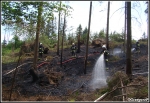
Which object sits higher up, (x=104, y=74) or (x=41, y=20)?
(x=41, y=20)

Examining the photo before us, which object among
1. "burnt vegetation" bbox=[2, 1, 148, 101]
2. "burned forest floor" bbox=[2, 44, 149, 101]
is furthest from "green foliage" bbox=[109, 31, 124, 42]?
"burned forest floor" bbox=[2, 44, 149, 101]

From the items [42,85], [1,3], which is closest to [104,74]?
[42,85]

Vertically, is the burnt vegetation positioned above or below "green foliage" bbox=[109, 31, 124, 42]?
below

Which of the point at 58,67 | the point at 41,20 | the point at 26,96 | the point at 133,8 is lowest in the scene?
the point at 26,96

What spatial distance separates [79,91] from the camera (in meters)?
11.9

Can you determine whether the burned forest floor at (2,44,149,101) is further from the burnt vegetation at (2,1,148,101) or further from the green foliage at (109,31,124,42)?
the green foliage at (109,31,124,42)

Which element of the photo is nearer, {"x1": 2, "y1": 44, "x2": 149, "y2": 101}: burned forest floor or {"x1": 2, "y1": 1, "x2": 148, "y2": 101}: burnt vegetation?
{"x1": 2, "y1": 1, "x2": 148, "y2": 101}: burnt vegetation

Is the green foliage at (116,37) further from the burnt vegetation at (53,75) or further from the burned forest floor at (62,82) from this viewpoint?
the burned forest floor at (62,82)

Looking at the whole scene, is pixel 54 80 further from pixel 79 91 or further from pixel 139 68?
pixel 139 68

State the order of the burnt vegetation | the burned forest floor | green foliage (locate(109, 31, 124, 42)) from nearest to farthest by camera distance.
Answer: the burnt vegetation < the burned forest floor < green foliage (locate(109, 31, 124, 42))

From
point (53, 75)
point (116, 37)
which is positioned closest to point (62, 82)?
point (53, 75)

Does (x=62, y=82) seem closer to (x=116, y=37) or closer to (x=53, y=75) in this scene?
(x=53, y=75)

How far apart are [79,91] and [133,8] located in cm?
614

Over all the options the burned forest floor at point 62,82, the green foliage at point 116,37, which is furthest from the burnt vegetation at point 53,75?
the green foliage at point 116,37
